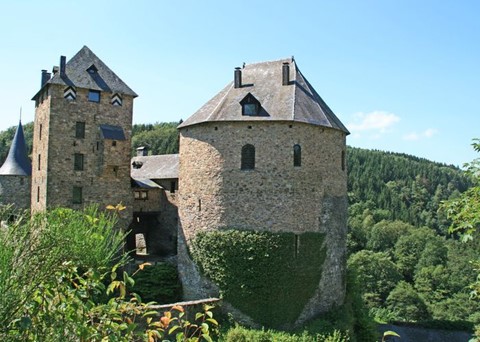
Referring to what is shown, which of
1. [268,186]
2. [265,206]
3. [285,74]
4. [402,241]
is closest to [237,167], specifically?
[268,186]

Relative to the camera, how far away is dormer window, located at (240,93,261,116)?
22812 mm

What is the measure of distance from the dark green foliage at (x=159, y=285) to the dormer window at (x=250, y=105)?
934cm

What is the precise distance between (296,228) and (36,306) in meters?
18.1

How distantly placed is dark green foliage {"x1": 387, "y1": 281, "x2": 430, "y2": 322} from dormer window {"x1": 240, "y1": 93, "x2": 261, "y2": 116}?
3618 centimetres

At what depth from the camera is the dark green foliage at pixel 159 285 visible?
2461 cm

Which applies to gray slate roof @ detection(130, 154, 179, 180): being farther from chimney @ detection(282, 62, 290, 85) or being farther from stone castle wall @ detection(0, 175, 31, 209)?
chimney @ detection(282, 62, 290, 85)

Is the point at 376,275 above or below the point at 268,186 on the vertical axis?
below

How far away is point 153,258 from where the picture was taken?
98.8 ft

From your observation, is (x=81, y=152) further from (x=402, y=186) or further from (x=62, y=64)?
(x=402, y=186)

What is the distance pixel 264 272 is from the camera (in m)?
21.8

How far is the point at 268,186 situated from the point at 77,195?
459 inches

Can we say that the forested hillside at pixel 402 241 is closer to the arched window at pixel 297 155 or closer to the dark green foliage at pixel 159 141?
the dark green foliage at pixel 159 141

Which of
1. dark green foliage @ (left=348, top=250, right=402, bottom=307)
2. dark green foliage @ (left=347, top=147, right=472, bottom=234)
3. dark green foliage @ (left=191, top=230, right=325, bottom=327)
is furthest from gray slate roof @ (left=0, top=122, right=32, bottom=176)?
dark green foliage @ (left=347, top=147, right=472, bottom=234)

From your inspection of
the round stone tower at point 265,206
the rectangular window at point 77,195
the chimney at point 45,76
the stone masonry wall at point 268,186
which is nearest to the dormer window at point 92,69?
the chimney at point 45,76
